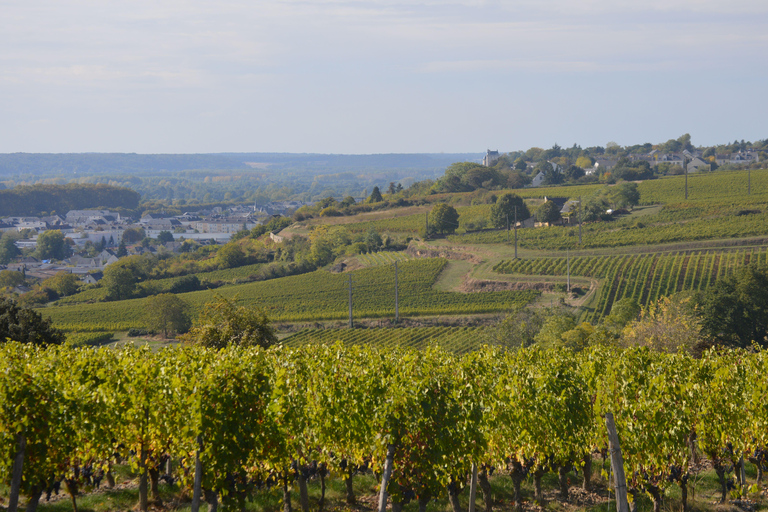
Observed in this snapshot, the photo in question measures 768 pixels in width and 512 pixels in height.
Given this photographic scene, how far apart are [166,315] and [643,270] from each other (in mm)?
47597

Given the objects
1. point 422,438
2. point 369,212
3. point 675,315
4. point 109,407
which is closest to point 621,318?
point 675,315

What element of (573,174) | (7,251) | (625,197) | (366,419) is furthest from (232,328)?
(7,251)

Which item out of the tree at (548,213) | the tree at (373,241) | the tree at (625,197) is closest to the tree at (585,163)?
the tree at (625,197)

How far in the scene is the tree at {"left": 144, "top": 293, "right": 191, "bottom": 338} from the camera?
2383 inches

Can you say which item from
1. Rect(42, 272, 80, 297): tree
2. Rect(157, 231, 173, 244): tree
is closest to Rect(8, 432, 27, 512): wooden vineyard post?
Rect(42, 272, 80, 297): tree

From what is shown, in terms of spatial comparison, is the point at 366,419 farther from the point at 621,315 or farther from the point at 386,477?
the point at 621,315

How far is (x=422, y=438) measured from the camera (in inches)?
511

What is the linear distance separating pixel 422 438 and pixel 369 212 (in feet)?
374

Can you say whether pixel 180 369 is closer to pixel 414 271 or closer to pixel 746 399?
pixel 746 399

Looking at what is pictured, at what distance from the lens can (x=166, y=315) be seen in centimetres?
6081

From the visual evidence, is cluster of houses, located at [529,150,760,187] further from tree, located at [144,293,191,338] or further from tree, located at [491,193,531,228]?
tree, located at [144,293,191,338]

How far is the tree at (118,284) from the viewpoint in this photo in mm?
83750

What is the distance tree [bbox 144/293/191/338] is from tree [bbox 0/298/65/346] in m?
33.7

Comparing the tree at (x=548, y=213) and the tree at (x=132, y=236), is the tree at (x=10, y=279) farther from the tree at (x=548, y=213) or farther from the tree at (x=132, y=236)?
the tree at (x=132, y=236)
